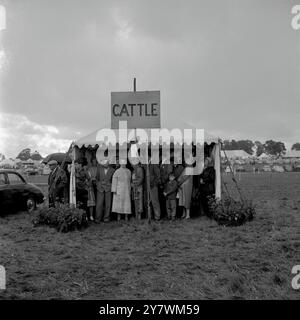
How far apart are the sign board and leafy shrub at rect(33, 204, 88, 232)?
7.55ft

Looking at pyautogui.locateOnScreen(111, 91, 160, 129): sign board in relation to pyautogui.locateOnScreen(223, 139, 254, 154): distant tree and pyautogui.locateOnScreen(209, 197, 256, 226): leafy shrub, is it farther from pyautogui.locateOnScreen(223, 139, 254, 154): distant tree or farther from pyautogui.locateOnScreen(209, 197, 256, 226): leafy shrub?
pyautogui.locateOnScreen(223, 139, 254, 154): distant tree

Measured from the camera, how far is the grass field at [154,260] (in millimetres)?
5540

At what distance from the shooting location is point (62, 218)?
10266mm

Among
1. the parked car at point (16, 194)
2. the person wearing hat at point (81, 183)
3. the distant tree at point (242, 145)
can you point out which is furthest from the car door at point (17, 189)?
the distant tree at point (242, 145)

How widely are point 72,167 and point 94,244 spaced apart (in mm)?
3561

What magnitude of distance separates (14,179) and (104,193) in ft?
11.5

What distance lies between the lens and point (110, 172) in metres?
12.0

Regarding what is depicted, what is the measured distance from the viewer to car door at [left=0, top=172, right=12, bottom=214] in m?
12.6

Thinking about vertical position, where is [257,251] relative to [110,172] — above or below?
below

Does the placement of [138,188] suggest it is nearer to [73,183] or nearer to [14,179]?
[73,183]

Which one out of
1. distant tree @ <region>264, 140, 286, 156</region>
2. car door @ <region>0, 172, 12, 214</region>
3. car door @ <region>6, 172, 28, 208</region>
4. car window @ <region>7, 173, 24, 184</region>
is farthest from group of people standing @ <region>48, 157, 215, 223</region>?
distant tree @ <region>264, 140, 286, 156</region>
